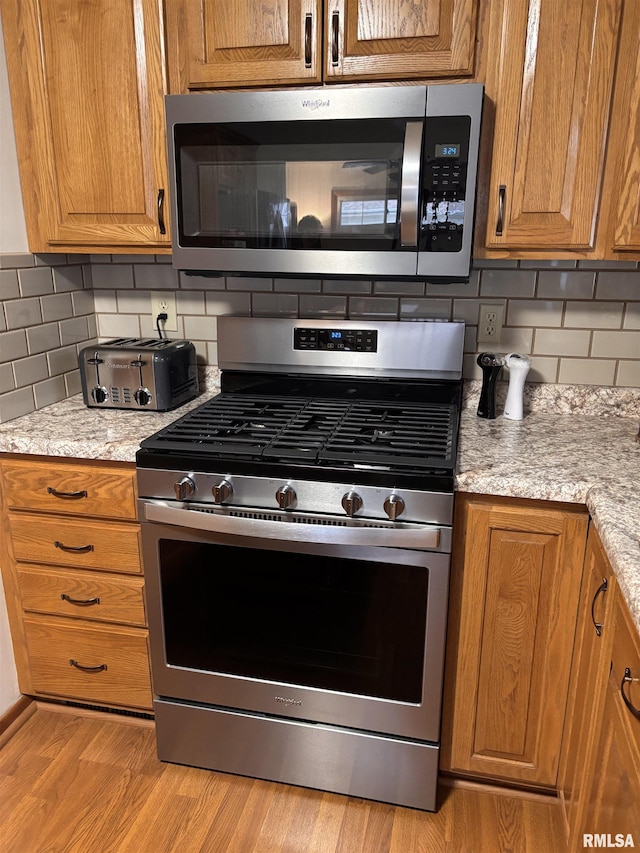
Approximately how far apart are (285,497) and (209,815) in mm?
853

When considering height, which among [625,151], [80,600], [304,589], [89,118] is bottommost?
[80,600]

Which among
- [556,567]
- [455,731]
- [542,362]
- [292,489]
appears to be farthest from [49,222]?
[455,731]

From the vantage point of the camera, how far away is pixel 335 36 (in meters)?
1.48

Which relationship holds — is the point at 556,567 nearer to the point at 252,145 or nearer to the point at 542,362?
the point at 542,362

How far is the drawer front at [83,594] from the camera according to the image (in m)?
1.69

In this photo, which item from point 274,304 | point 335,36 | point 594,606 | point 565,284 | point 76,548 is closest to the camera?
point 594,606

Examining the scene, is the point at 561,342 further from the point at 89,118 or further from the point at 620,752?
the point at 89,118

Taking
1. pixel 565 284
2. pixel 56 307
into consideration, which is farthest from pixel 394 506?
pixel 56 307

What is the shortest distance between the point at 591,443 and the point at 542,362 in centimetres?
36

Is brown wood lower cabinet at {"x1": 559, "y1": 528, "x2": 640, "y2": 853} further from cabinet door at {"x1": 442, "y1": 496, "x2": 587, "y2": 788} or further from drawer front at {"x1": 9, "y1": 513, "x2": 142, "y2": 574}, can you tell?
drawer front at {"x1": 9, "y1": 513, "x2": 142, "y2": 574}

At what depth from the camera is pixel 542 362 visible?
6.11ft

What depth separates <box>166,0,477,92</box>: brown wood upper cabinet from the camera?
1430 millimetres

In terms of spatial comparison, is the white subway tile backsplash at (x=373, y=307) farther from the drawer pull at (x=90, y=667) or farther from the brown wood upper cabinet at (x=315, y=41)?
the drawer pull at (x=90, y=667)

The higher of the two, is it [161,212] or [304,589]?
[161,212]
